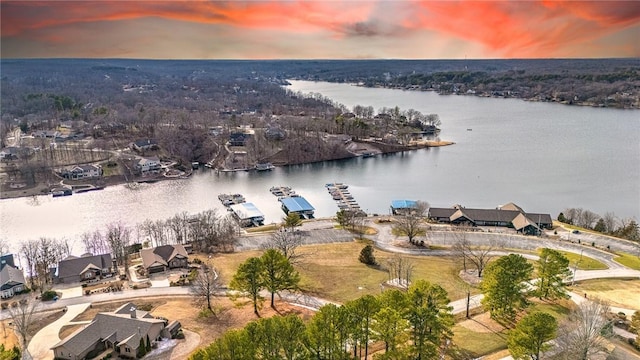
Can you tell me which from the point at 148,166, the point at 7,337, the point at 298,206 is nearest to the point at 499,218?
the point at 298,206

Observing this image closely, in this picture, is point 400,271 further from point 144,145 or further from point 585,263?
point 144,145

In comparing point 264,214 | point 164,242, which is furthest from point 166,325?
point 264,214

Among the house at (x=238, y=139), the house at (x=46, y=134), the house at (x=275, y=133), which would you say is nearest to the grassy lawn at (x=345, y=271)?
the house at (x=238, y=139)

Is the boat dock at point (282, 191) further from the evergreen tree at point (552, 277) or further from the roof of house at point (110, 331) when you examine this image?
the evergreen tree at point (552, 277)

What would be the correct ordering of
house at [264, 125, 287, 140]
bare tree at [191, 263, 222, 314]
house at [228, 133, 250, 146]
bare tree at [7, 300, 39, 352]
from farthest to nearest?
house at [264, 125, 287, 140], house at [228, 133, 250, 146], bare tree at [191, 263, 222, 314], bare tree at [7, 300, 39, 352]

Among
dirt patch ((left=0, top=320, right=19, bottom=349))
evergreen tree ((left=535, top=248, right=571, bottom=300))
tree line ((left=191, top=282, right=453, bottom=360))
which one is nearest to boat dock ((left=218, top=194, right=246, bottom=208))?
dirt patch ((left=0, top=320, right=19, bottom=349))

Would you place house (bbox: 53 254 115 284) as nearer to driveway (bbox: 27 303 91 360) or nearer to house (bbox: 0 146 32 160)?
driveway (bbox: 27 303 91 360)

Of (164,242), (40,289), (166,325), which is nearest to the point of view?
(166,325)

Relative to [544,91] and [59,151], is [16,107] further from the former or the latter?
[544,91]
